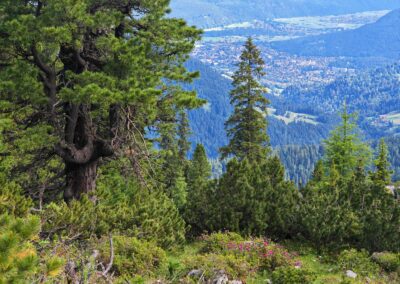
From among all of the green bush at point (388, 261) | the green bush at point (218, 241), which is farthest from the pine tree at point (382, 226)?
the green bush at point (218, 241)

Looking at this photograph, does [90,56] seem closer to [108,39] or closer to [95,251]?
[108,39]

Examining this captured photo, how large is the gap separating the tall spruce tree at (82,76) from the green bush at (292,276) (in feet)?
17.1

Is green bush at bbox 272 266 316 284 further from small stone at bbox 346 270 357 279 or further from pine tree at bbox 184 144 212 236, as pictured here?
pine tree at bbox 184 144 212 236

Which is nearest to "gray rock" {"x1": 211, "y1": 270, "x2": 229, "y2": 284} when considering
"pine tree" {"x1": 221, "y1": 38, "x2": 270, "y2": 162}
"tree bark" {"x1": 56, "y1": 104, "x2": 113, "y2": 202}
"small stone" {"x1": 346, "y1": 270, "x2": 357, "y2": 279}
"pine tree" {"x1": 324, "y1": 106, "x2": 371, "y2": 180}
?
"small stone" {"x1": 346, "y1": 270, "x2": 357, "y2": 279}

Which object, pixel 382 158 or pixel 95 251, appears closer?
pixel 95 251

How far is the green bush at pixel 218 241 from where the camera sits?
11.9 m

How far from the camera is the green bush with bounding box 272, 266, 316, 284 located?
30.5ft

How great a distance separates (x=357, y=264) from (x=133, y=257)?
6.05m

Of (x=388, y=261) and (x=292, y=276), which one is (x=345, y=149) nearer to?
(x=388, y=261)

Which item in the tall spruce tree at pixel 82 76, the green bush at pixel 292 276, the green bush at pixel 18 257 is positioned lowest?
the green bush at pixel 292 276

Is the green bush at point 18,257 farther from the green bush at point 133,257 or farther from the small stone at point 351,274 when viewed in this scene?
the small stone at point 351,274

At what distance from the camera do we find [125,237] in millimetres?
10641

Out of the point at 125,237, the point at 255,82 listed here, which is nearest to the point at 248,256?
the point at 125,237

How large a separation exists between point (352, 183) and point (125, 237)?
8.25m
